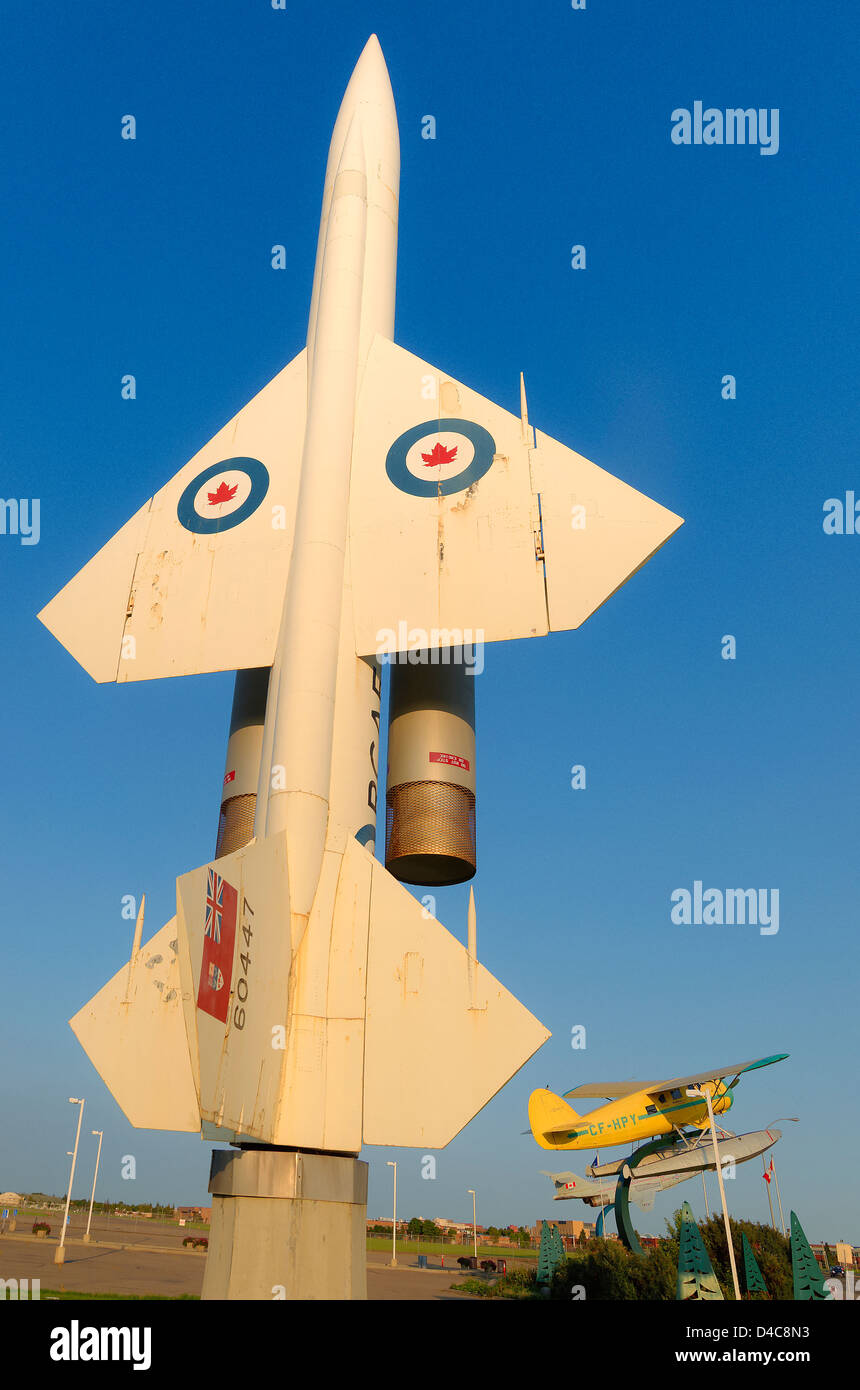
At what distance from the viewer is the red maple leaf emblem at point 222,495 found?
13.8 meters

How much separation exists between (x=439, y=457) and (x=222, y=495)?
3290 millimetres

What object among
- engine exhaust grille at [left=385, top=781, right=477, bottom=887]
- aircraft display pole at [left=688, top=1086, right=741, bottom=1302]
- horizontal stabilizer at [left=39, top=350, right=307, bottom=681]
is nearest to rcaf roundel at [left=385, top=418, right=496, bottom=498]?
horizontal stabilizer at [left=39, top=350, right=307, bottom=681]

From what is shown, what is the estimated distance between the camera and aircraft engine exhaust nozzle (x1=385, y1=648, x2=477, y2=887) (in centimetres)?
1164

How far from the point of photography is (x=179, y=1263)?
103ft

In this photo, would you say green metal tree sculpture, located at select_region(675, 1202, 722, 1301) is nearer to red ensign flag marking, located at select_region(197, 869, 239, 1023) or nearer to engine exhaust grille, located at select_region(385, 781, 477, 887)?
engine exhaust grille, located at select_region(385, 781, 477, 887)

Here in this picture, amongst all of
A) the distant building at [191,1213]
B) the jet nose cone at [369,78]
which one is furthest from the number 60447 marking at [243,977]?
the distant building at [191,1213]

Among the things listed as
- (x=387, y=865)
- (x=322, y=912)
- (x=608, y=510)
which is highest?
(x=608, y=510)

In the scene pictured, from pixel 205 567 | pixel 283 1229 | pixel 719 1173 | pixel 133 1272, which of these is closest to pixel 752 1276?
pixel 719 1173

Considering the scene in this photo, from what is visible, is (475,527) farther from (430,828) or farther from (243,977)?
(243,977)

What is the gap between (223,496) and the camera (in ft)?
45.5

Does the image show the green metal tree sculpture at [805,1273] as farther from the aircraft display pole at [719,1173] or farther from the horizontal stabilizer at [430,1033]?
the horizontal stabilizer at [430,1033]
